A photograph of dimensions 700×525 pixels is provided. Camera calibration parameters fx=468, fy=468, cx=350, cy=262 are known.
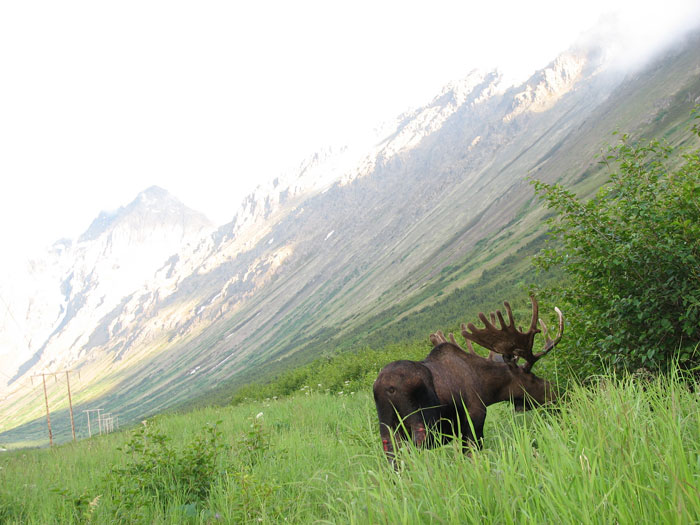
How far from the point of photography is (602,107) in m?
190

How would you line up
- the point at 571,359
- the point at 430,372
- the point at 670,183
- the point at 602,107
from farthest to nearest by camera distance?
the point at 602,107, the point at 571,359, the point at 670,183, the point at 430,372

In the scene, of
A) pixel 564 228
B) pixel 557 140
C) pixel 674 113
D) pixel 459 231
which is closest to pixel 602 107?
pixel 557 140

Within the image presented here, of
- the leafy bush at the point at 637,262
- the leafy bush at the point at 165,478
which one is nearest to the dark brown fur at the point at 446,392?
the leafy bush at the point at 637,262

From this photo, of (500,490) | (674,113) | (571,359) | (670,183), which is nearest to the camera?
(500,490)

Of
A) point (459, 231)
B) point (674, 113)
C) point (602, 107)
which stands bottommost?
point (459, 231)

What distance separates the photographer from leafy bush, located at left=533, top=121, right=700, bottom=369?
571cm

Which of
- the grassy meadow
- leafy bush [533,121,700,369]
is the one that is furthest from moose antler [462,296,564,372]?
leafy bush [533,121,700,369]

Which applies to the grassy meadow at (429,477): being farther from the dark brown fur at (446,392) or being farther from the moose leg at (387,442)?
the dark brown fur at (446,392)

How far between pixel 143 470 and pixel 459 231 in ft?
570

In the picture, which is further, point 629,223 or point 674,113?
point 674,113

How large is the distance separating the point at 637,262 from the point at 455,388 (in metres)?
2.99

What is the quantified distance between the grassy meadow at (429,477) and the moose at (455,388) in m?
0.30

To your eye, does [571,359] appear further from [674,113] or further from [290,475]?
[674,113]

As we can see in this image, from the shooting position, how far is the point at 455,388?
210 inches
